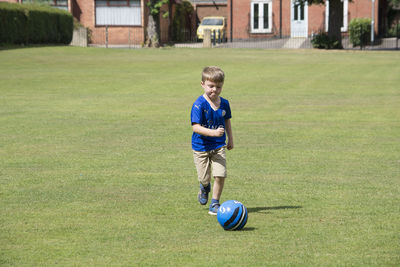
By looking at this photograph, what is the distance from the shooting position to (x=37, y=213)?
22.8ft

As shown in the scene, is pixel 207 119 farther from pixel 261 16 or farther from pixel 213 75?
pixel 261 16

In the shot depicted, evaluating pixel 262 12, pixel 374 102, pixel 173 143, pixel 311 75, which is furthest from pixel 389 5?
pixel 173 143

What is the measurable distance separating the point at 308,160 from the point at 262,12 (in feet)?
149

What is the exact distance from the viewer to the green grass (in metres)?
5.73

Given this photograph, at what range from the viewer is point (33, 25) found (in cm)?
3978

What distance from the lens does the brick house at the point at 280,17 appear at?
52531 millimetres

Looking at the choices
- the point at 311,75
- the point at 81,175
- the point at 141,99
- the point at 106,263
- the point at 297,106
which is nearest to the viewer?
the point at 106,263

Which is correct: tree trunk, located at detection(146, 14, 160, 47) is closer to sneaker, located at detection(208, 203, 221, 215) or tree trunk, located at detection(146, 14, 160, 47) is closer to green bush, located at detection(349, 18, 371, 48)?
green bush, located at detection(349, 18, 371, 48)

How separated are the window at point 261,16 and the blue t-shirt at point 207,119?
4833 cm

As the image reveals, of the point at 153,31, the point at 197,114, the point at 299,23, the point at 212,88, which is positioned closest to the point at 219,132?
the point at 197,114

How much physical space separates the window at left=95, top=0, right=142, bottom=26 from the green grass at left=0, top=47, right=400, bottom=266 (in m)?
31.8

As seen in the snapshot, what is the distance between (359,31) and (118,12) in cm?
1914

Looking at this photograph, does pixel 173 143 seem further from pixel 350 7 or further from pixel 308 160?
pixel 350 7

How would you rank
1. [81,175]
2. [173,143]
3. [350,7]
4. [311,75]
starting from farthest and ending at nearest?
[350,7], [311,75], [173,143], [81,175]
